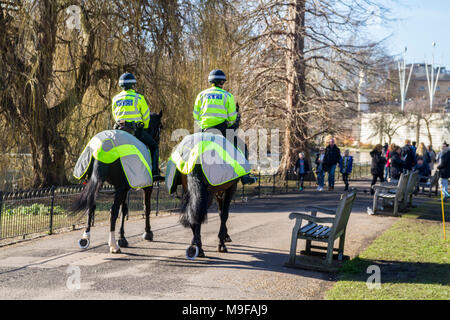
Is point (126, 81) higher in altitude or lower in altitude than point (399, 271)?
higher

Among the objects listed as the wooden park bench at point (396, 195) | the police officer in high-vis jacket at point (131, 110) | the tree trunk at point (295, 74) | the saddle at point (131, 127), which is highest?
the tree trunk at point (295, 74)

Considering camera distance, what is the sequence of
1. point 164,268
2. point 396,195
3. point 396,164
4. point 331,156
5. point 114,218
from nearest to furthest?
point 164,268 → point 114,218 → point 396,195 → point 396,164 → point 331,156

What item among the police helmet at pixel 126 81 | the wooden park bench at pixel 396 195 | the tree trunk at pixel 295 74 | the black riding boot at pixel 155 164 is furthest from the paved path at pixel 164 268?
the tree trunk at pixel 295 74

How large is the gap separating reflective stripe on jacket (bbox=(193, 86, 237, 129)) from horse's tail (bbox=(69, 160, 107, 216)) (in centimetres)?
170

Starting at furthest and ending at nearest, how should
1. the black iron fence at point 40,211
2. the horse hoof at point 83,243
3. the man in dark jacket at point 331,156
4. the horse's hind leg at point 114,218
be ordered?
the man in dark jacket at point 331,156 < the black iron fence at point 40,211 < the horse hoof at point 83,243 < the horse's hind leg at point 114,218

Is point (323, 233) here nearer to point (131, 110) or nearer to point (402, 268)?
point (402, 268)

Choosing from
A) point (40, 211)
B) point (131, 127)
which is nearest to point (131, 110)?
point (131, 127)

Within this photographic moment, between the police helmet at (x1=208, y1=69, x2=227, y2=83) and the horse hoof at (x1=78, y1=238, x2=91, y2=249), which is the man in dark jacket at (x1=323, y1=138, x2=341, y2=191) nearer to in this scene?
the police helmet at (x1=208, y1=69, x2=227, y2=83)

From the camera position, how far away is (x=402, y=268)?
286 inches

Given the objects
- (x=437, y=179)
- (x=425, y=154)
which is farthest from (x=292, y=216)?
(x=425, y=154)

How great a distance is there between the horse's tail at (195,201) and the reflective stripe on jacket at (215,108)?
38.6 inches

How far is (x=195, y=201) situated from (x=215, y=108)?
62.3 inches

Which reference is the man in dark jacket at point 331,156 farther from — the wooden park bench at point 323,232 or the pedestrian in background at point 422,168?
the wooden park bench at point 323,232

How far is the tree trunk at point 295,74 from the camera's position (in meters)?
Result: 22.5
